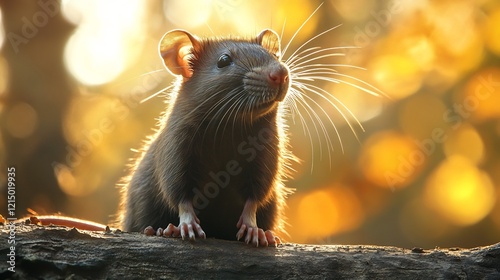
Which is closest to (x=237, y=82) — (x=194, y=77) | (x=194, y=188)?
(x=194, y=77)

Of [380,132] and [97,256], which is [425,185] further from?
[97,256]

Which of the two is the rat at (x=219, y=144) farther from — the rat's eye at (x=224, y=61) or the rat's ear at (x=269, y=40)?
the rat's ear at (x=269, y=40)

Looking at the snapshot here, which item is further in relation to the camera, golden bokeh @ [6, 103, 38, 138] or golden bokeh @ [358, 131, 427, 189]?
golden bokeh @ [6, 103, 38, 138]

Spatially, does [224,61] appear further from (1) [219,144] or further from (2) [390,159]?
(2) [390,159]

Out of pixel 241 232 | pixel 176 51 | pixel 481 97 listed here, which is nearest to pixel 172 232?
pixel 241 232

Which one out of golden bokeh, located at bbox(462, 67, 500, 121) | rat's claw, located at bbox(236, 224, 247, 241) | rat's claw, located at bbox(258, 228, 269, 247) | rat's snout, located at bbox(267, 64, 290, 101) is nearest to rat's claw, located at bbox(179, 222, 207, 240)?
rat's claw, located at bbox(236, 224, 247, 241)

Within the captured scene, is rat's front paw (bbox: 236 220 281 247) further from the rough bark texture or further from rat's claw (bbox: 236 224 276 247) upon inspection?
the rough bark texture
